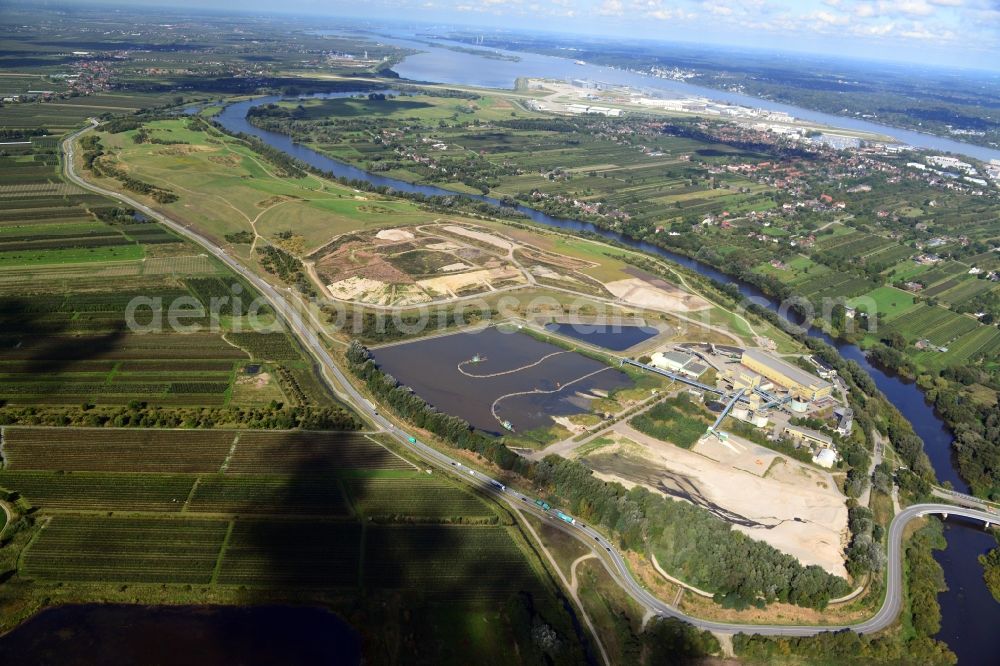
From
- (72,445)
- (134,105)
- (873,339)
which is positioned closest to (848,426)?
(873,339)

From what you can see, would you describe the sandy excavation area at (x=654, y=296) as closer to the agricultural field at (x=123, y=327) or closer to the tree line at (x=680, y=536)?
the tree line at (x=680, y=536)

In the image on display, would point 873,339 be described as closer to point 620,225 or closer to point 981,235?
point 620,225

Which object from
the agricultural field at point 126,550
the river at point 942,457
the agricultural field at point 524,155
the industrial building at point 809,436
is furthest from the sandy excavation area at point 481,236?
the agricultural field at point 126,550

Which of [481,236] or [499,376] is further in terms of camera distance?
[481,236]

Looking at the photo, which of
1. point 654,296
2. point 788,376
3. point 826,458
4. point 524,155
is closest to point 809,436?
point 826,458

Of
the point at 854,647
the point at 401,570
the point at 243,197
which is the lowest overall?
the point at 401,570

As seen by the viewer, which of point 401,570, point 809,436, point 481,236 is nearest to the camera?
point 401,570

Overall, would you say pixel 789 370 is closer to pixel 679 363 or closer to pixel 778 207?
pixel 679 363
